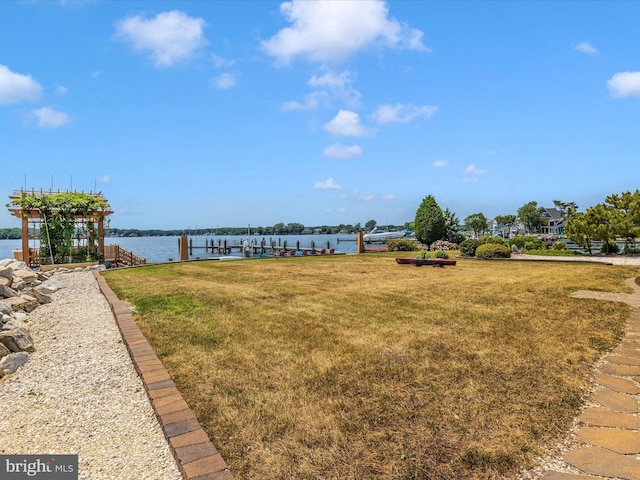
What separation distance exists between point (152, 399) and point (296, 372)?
1.45m

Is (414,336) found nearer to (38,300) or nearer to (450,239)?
(38,300)

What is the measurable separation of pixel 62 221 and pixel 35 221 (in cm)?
120

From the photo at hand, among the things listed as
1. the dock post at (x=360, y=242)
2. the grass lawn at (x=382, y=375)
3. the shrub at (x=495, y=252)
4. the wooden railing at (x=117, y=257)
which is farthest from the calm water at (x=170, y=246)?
the grass lawn at (x=382, y=375)

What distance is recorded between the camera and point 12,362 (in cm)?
449

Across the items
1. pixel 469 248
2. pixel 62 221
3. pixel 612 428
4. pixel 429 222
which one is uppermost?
pixel 429 222

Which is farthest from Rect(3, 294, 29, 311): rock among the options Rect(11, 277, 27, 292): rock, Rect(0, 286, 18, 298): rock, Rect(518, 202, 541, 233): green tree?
Rect(518, 202, 541, 233): green tree

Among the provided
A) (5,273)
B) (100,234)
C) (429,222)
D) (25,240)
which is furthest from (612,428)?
(429,222)

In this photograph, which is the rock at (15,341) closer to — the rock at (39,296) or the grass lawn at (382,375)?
the grass lawn at (382,375)

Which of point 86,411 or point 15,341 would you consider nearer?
point 86,411

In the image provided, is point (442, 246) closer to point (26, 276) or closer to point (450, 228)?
point (450, 228)

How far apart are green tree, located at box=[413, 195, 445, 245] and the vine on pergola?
74.9 ft

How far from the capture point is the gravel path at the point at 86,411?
267 centimetres

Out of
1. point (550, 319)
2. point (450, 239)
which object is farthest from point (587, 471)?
point (450, 239)

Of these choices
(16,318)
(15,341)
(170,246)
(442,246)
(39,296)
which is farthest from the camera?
(170,246)
